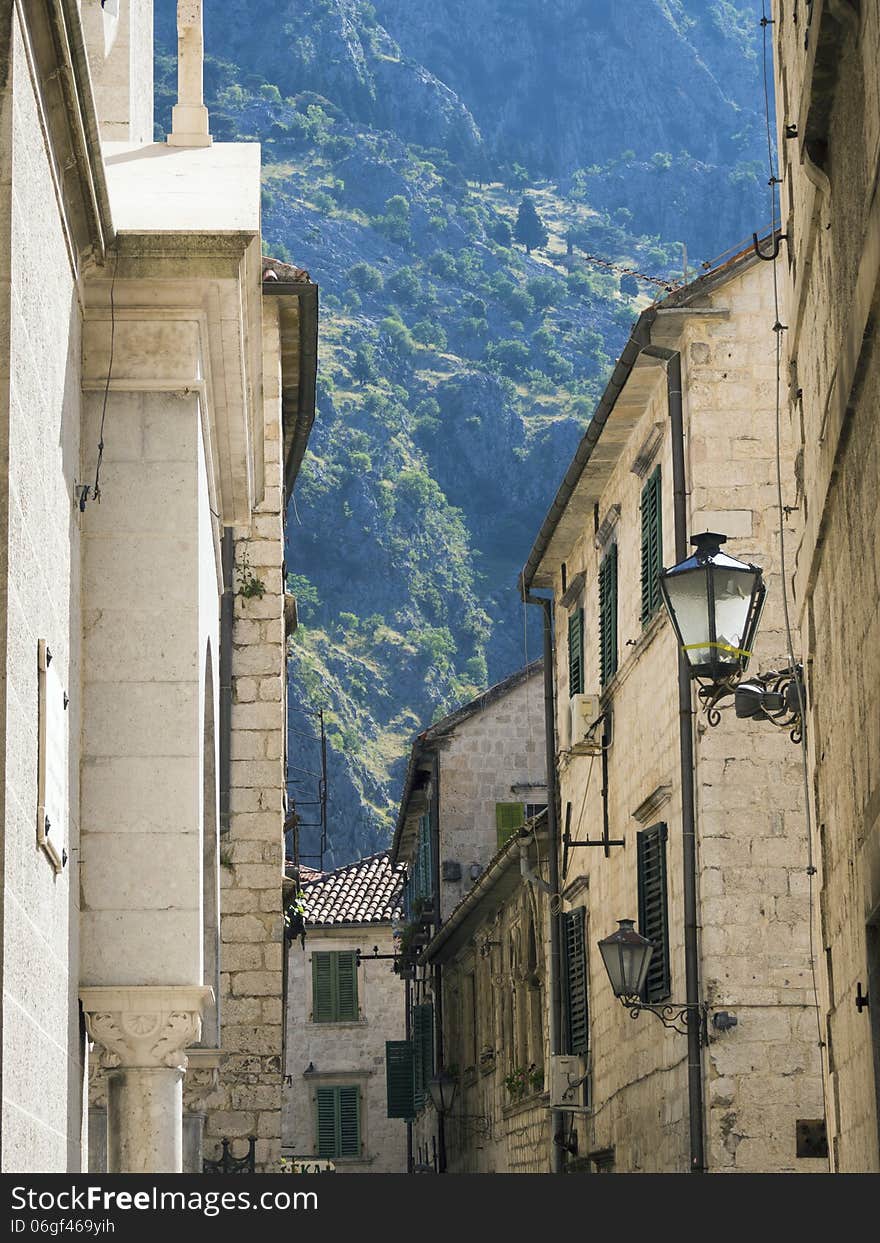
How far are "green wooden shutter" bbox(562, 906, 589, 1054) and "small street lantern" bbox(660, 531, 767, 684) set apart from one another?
39.3 ft

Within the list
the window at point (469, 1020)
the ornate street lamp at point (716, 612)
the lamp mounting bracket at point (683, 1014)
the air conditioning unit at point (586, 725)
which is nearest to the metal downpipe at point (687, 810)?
the lamp mounting bracket at point (683, 1014)

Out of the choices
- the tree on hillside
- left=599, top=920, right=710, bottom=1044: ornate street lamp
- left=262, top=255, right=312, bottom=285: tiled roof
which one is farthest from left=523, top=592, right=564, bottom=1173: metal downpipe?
the tree on hillside

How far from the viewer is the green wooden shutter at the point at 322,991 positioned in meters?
49.9

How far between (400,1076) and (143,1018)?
34.5 m

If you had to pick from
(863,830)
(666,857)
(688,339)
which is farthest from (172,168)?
(666,857)

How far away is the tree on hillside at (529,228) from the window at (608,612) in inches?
5324

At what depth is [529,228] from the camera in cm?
15500

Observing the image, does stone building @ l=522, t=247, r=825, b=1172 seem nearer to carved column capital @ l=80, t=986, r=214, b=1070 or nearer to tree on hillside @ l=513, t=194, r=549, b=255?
carved column capital @ l=80, t=986, r=214, b=1070

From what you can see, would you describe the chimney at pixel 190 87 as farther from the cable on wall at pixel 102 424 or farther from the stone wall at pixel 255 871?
the stone wall at pixel 255 871

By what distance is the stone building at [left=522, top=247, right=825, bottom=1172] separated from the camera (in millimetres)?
15344

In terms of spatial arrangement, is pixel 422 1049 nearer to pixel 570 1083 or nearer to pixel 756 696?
pixel 570 1083

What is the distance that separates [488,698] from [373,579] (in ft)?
266

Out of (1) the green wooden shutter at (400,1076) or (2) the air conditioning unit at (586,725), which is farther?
(1) the green wooden shutter at (400,1076)

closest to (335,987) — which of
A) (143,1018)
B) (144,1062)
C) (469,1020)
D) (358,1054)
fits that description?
(358,1054)
